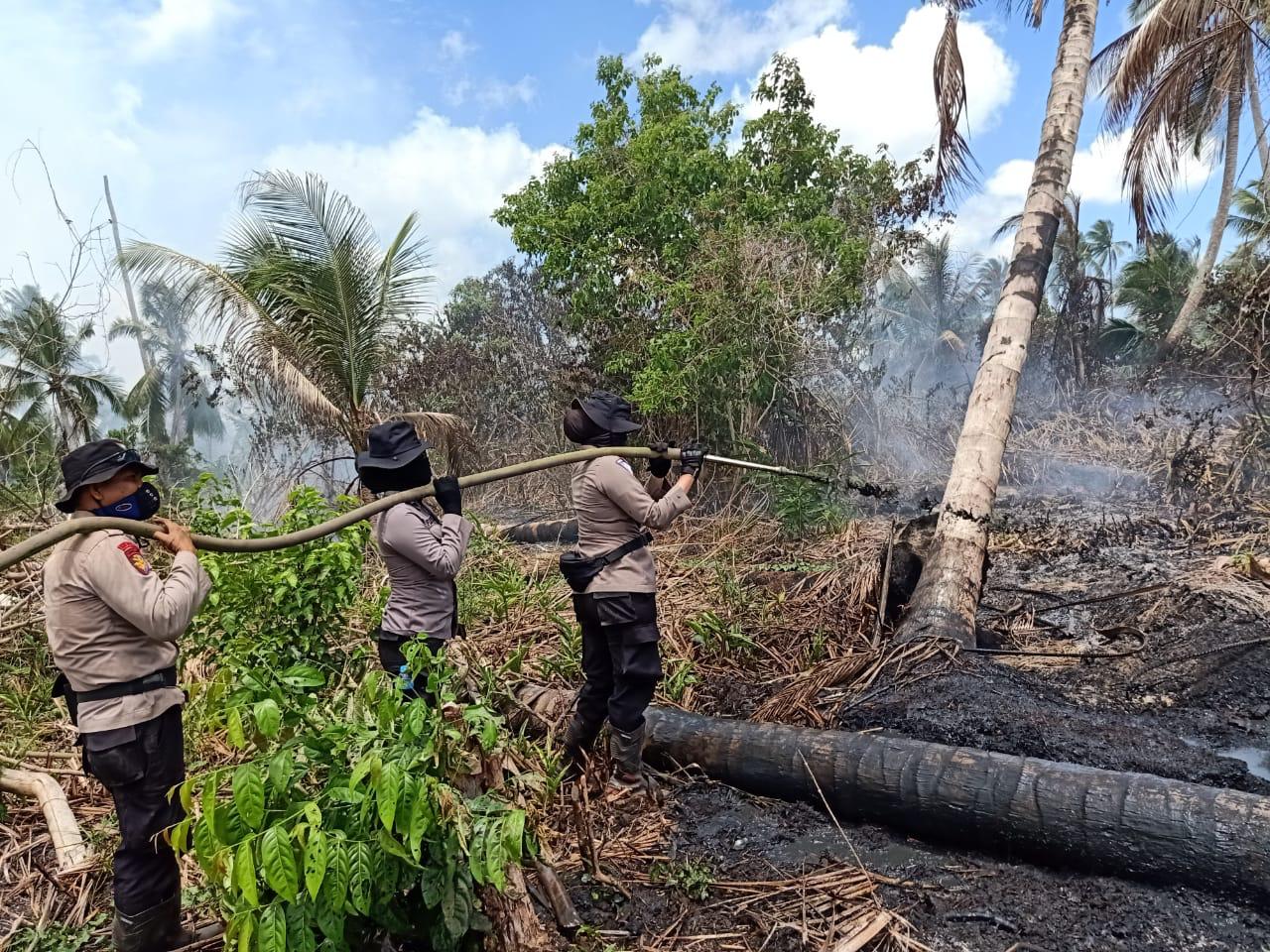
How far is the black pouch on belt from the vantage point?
3545 millimetres

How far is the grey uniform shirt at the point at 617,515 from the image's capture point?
3.49 meters

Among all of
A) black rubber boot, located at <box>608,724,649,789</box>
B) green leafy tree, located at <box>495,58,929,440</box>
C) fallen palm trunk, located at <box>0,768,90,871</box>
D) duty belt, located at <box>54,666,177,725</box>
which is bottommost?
fallen palm trunk, located at <box>0,768,90,871</box>

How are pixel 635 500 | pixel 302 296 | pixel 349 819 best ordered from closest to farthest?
pixel 349 819, pixel 635 500, pixel 302 296

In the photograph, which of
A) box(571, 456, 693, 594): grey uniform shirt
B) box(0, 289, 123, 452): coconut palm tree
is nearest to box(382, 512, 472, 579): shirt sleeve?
box(571, 456, 693, 594): grey uniform shirt

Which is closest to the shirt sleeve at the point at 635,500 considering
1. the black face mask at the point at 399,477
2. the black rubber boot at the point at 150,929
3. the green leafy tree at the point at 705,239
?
the black face mask at the point at 399,477

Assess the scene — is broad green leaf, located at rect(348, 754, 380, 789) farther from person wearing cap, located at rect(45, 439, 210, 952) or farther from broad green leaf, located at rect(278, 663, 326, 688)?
person wearing cap, located at rect(45, 439, 210, 952)

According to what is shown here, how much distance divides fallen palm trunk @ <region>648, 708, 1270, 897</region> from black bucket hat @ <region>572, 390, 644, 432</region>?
5.05 ft

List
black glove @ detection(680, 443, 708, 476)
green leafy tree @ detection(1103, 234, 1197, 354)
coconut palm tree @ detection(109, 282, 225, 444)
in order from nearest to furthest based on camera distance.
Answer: black glove @ detection(680, 443, 708, 476) < coconut palm tree @ detection(109, 282, 225, 444) < green leafy tree @ detection(1103, 234, 1197, 354)

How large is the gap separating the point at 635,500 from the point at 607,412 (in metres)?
0.44

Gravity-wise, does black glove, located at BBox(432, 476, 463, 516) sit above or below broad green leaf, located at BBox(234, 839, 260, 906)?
above

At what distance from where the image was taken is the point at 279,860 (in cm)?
177

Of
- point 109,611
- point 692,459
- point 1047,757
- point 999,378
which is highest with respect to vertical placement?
point 999,378

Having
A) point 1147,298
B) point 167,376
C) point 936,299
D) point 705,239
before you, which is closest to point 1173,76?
point 705,239

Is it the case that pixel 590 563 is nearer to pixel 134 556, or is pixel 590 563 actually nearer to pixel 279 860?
pixel 134 556
